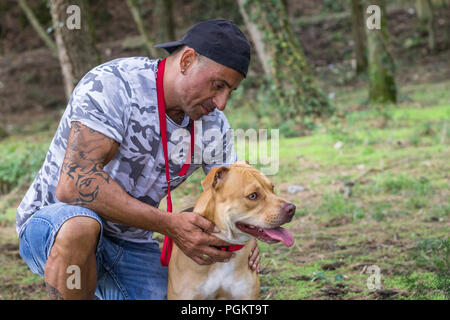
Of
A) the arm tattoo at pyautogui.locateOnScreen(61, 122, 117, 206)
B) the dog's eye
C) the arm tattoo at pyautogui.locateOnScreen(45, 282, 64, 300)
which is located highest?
the arm tattoo at pyautogui.locateOnScreen(61, 122, 117, 206)

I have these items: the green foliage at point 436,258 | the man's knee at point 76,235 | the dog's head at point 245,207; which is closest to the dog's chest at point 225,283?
the dog's head at point 245,207

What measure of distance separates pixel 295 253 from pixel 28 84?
1778cm

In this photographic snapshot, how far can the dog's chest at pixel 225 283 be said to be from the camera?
3.67m

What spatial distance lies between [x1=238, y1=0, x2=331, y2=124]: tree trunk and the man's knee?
27.7 feet

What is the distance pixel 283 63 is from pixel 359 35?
7961 millimetres

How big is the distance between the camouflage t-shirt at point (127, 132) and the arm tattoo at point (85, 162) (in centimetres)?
6

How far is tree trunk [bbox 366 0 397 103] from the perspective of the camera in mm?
12852

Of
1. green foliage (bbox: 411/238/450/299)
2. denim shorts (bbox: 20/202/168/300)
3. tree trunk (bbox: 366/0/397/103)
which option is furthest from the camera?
tree trunk (bbox: 366/0/397/103)

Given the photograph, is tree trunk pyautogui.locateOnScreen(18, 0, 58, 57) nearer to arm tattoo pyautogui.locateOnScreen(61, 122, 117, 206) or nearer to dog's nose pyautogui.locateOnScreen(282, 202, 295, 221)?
arm tattoo pyautogui.locateOnScreen(61, 122, 117, 206)

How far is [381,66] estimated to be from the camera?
1291 cm

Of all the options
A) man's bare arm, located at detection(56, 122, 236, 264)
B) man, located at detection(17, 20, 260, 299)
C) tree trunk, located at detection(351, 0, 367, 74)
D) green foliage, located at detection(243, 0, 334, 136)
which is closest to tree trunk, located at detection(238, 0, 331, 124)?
green foliage, located at detection(243, 0, 334, 136)

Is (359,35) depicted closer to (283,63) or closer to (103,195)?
(283,63)

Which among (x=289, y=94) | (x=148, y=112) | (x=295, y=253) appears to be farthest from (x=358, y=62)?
(x=148, y=112)

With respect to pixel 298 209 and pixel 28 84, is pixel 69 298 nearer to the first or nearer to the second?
pixel 298 209
